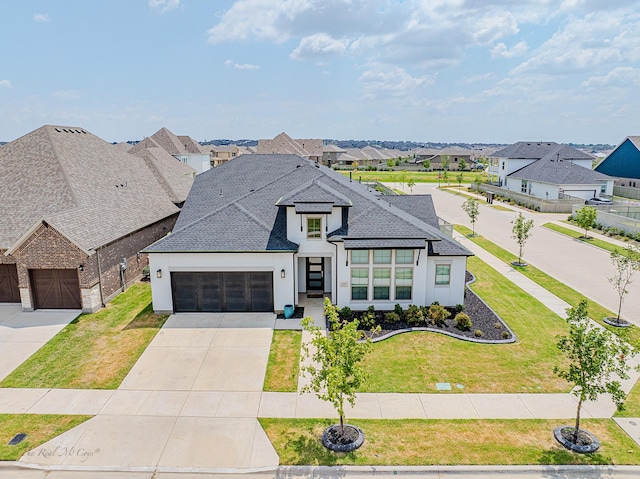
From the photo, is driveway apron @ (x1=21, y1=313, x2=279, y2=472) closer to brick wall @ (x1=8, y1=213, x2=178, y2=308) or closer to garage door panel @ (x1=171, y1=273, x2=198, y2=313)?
garage door panel @ (x1=171, y1=273, x2=198, y2=313)

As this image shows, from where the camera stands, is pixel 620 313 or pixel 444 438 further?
pixel 620 313

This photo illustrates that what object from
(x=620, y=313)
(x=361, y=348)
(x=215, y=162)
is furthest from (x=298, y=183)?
(x=215, y=162)

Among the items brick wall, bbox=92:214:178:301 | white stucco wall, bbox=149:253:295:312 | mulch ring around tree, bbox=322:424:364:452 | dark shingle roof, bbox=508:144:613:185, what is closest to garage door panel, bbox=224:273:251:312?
white stucco wall, bbox=149:253:295:312

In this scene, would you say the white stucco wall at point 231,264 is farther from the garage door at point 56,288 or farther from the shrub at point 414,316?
the shrub at point 414,316

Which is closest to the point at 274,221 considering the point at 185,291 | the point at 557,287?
the point at 185,291

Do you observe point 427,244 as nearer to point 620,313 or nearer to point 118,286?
point 620,313

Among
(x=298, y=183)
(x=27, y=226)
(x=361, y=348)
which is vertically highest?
(x=298, y=183)

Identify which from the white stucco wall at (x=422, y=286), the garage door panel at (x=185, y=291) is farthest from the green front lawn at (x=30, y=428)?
the white stucco wall at (x=422, y=286)
